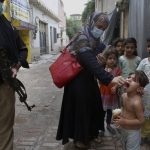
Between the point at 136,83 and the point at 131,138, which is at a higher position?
the point at 136,83

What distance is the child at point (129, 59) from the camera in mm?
5727

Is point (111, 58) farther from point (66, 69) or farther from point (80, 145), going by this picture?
point (80, 145)

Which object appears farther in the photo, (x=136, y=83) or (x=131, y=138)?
(x=131, y=138)

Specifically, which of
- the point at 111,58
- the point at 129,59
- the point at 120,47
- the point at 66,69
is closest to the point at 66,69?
the point at 66,69

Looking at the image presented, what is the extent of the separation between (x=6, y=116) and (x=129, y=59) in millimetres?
2562

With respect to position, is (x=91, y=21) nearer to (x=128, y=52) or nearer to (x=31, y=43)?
(x=128, y=52)

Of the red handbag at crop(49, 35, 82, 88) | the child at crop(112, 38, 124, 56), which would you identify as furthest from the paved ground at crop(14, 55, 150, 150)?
the child at crop(112, 38, 124, 56)

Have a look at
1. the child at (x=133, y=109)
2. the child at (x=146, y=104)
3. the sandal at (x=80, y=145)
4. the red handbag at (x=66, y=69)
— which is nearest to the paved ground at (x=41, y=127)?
the sandal at (x=80, y=145)

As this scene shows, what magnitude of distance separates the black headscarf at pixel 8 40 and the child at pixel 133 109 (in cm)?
130

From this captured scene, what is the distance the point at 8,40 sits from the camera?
3.92m

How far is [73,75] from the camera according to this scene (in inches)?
184

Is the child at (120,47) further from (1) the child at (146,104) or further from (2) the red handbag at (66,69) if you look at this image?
(2) the red handbag at (66,69)

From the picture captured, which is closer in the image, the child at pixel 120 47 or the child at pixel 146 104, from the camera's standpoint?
the child at pixel 146 104

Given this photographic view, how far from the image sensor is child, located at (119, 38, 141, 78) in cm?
573
